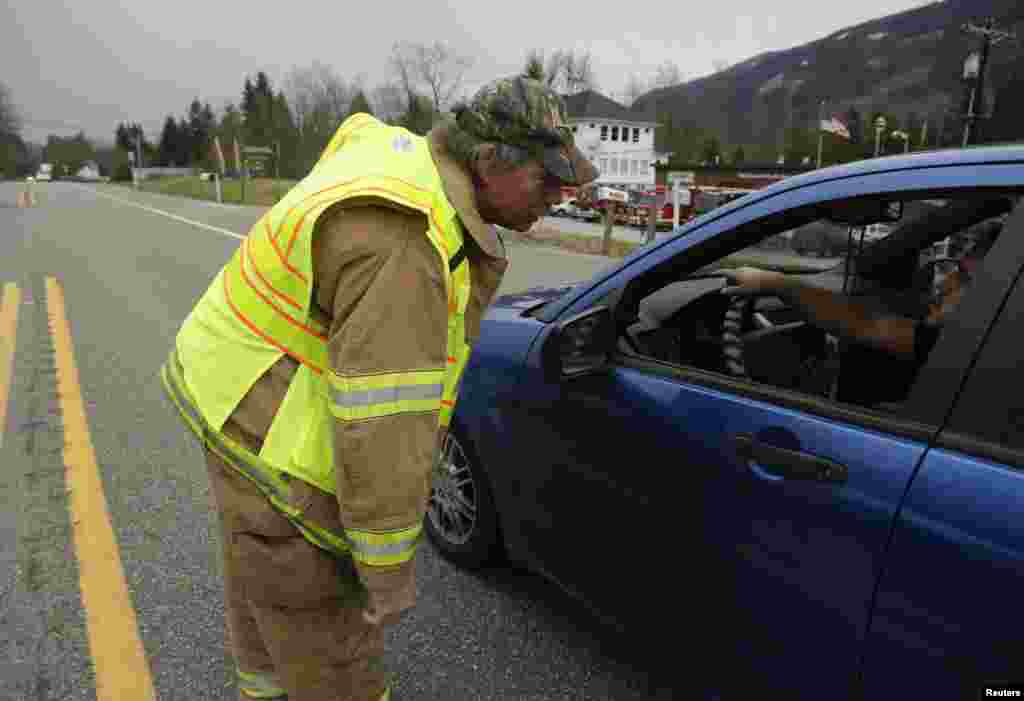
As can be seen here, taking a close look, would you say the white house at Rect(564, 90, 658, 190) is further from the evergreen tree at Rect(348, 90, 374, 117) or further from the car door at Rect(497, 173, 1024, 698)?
the car door at Rect(497, 173, 1024, 698)

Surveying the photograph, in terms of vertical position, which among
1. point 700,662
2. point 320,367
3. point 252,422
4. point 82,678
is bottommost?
point 82,678

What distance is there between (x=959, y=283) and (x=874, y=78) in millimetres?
142995

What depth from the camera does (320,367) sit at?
1.43 meters

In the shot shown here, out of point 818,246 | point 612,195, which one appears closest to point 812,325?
point 818,246

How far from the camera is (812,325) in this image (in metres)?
2.32

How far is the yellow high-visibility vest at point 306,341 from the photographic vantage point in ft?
4.24

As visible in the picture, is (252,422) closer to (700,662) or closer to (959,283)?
(700,662)

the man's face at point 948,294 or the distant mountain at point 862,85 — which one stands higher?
the distant mountain at point 862,85

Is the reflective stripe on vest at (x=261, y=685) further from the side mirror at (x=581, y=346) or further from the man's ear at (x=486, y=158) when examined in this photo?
the man's ear at (x=486, y=158)

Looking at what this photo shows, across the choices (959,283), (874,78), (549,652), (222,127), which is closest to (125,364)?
(549,652)

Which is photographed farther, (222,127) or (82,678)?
(222,127)

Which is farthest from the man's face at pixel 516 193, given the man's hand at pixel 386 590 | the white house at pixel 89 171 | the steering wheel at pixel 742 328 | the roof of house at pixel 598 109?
the white house at pixel 89 171

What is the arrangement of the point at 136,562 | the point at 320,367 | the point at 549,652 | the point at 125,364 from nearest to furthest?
1. the point at 320,367
2. the point at 549,652
3. the point at 136,562
4. the point at 125,364

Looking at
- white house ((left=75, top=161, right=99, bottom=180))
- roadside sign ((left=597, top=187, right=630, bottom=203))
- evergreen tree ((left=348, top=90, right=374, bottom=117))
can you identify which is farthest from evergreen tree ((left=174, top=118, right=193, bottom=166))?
roadside sign ((left=597, top=187, right=630, bottom=203))
